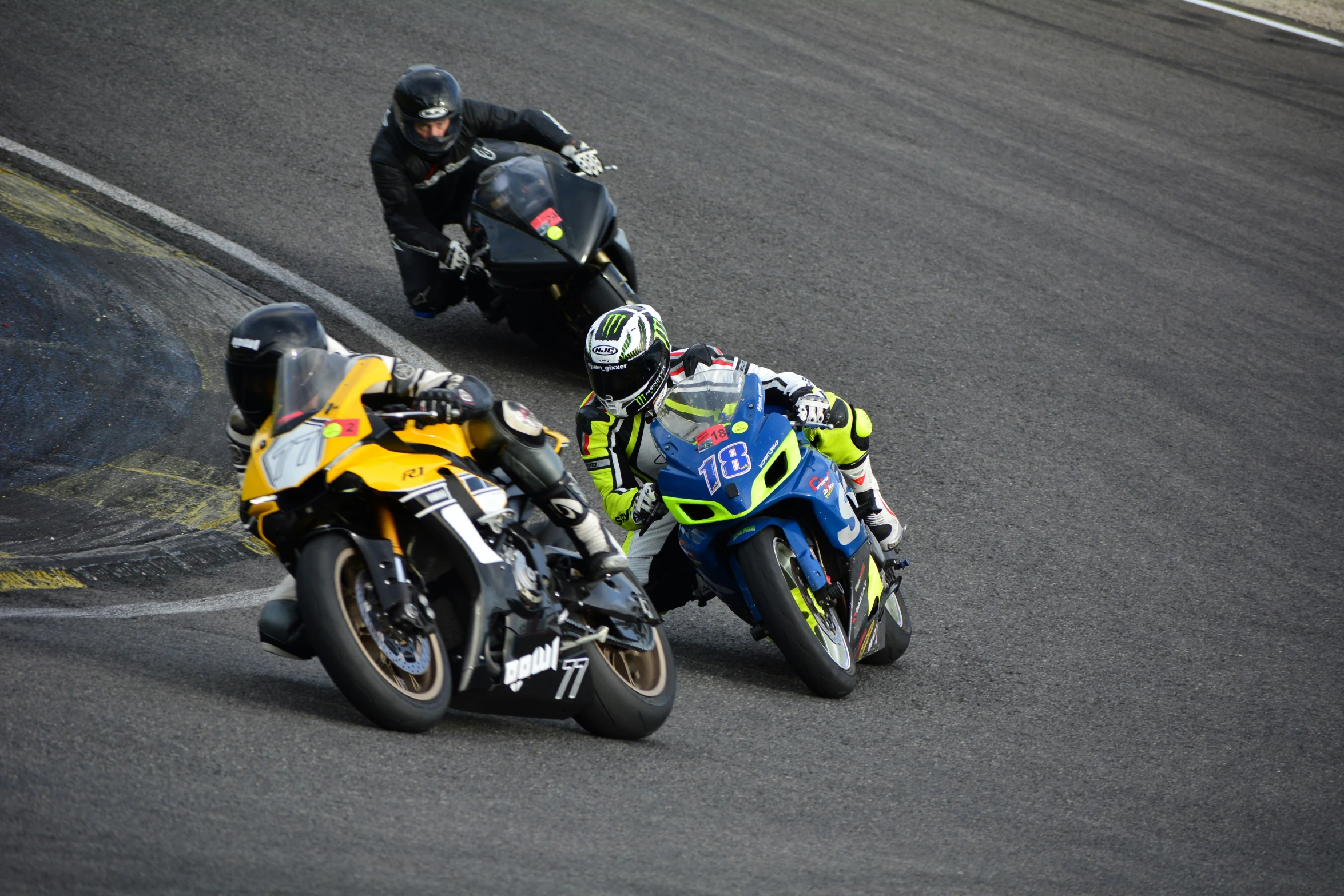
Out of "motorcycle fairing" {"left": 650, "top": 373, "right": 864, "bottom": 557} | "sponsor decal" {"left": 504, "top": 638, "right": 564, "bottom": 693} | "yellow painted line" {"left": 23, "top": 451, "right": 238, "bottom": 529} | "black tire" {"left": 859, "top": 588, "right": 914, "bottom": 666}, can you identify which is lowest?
"yellow painted line" {"left": 23, "top": 451, "right": 238, "bottom": 529}

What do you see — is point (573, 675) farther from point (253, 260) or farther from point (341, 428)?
point (253, 260)

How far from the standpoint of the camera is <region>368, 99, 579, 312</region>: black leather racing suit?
8977 millimetres

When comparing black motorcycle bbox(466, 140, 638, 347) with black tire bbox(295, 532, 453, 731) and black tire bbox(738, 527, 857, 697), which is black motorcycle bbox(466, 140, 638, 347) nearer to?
black tire bbox(738, 527, 857, 697)

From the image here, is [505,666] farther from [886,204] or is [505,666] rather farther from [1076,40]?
[1076,40]

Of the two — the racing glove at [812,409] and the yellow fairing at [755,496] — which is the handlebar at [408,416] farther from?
the racing glove at [812,409]

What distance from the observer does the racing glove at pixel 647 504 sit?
5684mm

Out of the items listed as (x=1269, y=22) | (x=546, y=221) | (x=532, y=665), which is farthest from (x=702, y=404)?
(x=1269, y=22)

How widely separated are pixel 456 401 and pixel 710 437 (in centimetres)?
158

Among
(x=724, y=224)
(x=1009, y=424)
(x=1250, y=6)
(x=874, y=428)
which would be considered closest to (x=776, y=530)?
(x=874, y=428)

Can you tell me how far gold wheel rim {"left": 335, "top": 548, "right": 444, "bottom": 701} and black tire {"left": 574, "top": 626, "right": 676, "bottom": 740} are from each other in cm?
59

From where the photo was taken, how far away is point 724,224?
11.7 meters

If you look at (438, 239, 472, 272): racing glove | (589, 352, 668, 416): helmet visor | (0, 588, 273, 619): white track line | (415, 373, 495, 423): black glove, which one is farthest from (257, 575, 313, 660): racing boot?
(438, 239, 472, 272): racing glove

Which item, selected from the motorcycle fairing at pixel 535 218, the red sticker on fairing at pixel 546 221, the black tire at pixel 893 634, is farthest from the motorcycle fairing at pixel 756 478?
the red sticker on fairing at pixel 546 221

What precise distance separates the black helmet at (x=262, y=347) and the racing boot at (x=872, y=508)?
273cm
